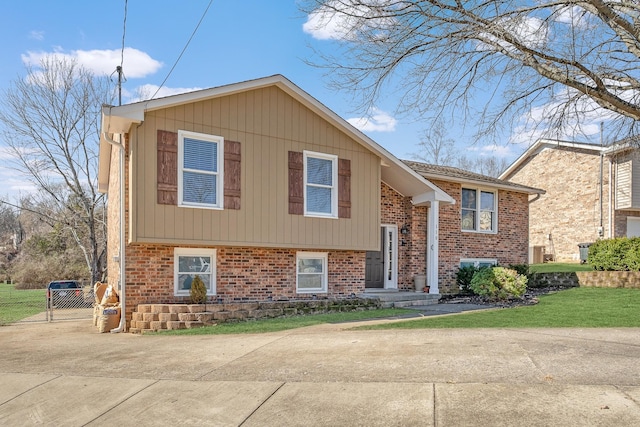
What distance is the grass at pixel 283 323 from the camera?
943 centimetres

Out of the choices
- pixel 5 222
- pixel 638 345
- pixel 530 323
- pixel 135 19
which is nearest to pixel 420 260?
pixel 530 323

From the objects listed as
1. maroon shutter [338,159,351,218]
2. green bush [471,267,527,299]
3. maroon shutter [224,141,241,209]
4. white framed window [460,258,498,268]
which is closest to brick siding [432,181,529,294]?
white framed window [460,258,498,268]

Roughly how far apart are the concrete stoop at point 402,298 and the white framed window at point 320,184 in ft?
8.67

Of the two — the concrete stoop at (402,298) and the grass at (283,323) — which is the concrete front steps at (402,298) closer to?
the concrete stoop at (402,298)

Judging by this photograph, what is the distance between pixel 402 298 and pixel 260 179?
17.1 feet

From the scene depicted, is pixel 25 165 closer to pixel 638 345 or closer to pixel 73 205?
pixel 73 205

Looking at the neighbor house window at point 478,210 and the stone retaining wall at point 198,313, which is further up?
the neighbor house window at point 478,210

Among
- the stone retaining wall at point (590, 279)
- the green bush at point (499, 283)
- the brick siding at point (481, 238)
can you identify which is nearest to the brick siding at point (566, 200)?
the brick siding at point (481, 238)

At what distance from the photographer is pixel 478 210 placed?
56.4 ft

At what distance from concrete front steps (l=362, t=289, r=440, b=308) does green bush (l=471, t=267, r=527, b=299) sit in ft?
4.32

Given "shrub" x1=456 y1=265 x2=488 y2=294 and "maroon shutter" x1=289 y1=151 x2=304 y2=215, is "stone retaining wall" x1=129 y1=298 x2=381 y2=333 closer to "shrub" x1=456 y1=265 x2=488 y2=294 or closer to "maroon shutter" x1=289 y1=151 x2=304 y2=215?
"maroon shutter" x1=289 y1=151 x2=304 y2=215

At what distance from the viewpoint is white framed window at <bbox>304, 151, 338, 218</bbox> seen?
12.4 metres

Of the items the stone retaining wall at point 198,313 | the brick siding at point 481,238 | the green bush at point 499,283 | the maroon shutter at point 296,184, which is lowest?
the stone retaining wall at point 198,313

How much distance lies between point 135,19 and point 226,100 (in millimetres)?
2938
